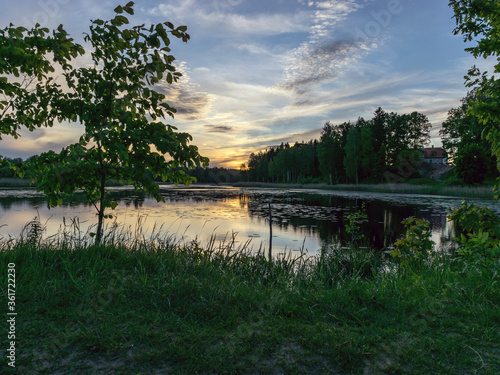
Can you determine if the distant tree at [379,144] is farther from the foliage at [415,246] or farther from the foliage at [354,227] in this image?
the foliage at [415,246]

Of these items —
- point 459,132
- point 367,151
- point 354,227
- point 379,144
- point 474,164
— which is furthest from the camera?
point 379,144

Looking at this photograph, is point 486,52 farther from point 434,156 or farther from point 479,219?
point 434,156

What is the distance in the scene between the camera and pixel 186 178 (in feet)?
13.6

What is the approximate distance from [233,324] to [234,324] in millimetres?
12

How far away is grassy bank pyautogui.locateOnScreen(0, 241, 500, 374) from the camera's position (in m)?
2.27

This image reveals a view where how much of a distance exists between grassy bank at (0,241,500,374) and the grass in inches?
0.4

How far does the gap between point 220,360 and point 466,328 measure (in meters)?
2.38

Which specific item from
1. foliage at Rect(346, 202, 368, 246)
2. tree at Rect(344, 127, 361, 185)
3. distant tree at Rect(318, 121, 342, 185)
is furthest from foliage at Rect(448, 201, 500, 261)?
distant tree at Rect(318, 121, 342, 185)

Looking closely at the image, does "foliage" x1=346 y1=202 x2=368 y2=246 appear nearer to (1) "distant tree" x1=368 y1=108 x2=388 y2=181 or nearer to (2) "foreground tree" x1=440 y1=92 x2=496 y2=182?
(2) "foreground tree" x1=440 y1=92 x2=496 y2=182

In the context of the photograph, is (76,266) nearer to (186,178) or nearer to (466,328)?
(186,178)

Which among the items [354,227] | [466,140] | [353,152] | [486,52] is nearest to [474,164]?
[466,140]

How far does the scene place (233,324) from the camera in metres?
2.86

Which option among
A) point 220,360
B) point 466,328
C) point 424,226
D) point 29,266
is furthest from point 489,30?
point 29,266

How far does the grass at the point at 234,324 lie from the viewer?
7.44 feet
